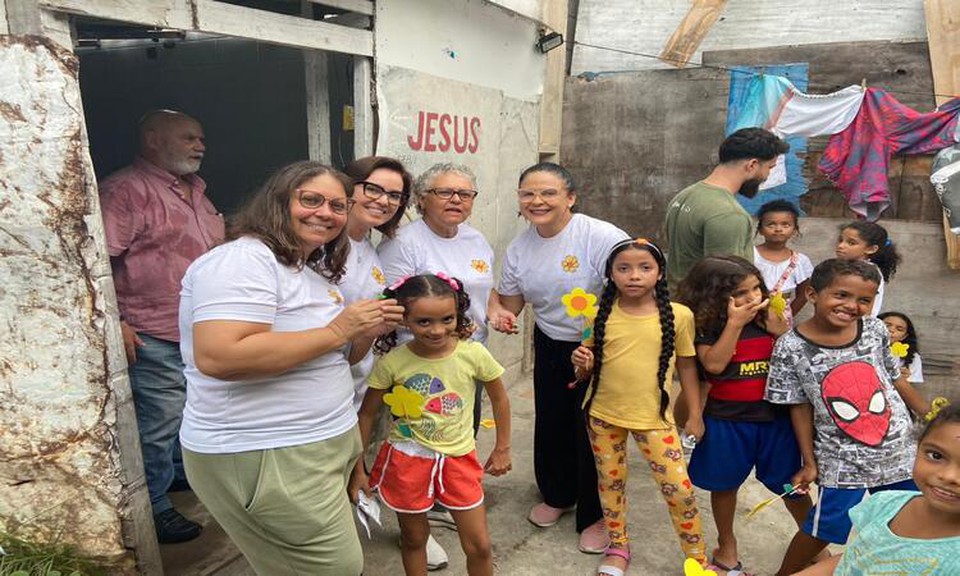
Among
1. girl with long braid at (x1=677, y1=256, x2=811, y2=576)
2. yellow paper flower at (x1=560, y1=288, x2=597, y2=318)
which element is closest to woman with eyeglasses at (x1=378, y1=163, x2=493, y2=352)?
yellow paper flower at (x1=560, y1=288, x2=597, y2=318)

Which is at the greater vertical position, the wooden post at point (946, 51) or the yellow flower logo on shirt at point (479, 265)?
the wooden post at point (946, 51)

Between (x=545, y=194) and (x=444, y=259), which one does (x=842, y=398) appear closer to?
(x=545, y=194)

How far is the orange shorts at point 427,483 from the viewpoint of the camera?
2271mm

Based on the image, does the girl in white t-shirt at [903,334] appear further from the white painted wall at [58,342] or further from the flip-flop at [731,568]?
the white painted wall at [58,342]

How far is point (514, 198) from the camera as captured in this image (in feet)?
15.9

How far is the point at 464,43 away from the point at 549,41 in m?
1.17

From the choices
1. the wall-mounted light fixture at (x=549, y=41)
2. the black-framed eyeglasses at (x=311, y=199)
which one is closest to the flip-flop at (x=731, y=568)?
the black-framed eyeglasses at (x=311, y=199)

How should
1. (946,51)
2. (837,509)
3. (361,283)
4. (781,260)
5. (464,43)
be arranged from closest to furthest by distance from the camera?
1. (837,509)
2. (361,283)
3. (781,260)
4. (464,43)
5. (946,51)

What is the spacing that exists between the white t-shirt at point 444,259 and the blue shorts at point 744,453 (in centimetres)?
107

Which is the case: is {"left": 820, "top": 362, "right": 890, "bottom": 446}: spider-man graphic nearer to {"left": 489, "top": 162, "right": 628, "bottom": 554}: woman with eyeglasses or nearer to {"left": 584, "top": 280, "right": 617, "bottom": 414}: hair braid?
{"left": 584, "top": 280, "right": 617, "bottom": 414}: hair braid

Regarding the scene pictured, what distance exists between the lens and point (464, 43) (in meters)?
3.97

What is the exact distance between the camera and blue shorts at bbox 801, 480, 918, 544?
2227mm

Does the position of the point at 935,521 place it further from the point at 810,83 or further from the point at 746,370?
the point at 810,83

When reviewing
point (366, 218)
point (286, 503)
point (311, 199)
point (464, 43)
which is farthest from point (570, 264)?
point (464, 43)
